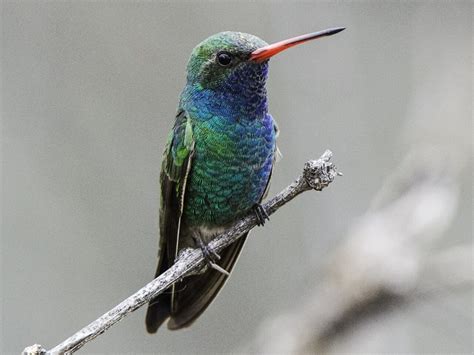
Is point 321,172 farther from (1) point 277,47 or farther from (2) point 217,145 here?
(2) point 217,145

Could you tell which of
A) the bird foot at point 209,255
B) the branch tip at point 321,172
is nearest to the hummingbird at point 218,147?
the bird foot at point 209,255

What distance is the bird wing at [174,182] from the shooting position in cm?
375

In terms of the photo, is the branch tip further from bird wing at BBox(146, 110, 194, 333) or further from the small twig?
bird wing at BBox(146, 110, 194, 333)

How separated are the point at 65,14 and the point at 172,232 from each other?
2.79 m

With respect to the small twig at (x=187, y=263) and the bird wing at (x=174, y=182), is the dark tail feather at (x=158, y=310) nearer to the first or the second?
the bird wing at (x=174, y=182)

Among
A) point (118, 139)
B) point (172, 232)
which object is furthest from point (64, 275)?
point (172, 232)

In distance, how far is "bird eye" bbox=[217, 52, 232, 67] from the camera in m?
3.67

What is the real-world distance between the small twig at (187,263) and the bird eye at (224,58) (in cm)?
74

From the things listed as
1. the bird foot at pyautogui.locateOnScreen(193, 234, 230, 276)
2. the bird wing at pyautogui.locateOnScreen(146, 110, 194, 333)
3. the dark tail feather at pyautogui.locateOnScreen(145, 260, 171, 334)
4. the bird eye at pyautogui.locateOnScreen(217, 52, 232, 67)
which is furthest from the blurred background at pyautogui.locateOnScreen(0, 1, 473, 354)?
the bird eye at pyautogui.locateOnScreen(217, 52, 232, 67)

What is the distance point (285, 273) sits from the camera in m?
5.58

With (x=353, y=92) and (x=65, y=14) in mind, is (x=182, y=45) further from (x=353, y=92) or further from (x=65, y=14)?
(x=353, y=92)

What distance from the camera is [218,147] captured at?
371 centimetres

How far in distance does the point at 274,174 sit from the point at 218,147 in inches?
70.3

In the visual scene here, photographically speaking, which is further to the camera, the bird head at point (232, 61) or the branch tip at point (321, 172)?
the bird head at point (232, 61)
